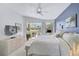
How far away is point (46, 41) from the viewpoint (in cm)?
196

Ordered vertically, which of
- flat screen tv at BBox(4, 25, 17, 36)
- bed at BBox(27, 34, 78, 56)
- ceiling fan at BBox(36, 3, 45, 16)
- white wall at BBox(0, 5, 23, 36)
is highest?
ceiling fan at BBox(36, 3, 45, 16)

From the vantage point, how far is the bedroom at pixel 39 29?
76.8 inches

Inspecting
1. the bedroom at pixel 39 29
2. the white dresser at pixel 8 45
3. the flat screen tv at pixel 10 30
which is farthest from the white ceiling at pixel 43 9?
the white dresser at pixel 8 45

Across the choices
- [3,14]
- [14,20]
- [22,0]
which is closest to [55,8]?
[22,0]

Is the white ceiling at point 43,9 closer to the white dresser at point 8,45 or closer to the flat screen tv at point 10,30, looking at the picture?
the flat screen tv at point 10,30

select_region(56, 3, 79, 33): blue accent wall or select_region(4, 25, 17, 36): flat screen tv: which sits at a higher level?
select_region(56, 3, 79, 33): blue accent wall

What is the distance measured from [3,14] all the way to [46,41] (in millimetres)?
732

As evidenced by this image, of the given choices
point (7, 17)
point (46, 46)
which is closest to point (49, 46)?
point (46, 46)

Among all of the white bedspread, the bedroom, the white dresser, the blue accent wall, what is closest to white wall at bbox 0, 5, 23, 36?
the bedroom

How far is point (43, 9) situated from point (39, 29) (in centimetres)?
30

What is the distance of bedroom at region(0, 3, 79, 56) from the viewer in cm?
195

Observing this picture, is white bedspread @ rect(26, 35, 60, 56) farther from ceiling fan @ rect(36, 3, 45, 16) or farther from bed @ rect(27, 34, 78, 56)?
ceiling fan @ rect(36, 3, 45, 16)

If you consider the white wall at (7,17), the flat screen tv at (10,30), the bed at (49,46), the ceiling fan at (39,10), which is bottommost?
the bed at (49,46)

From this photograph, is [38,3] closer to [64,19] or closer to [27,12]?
[27,12]
